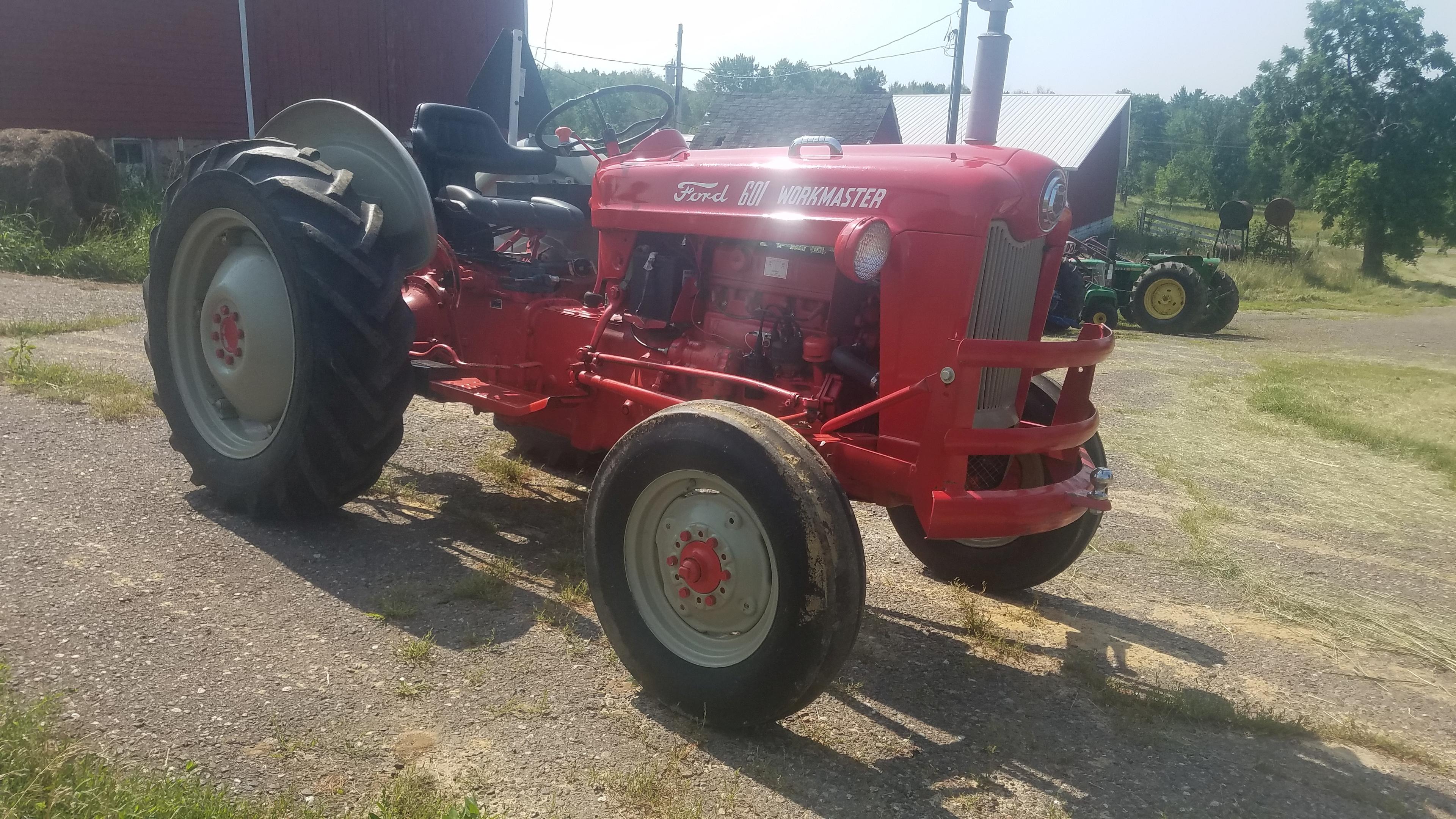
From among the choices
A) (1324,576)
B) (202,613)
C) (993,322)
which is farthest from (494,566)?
(1324,576)

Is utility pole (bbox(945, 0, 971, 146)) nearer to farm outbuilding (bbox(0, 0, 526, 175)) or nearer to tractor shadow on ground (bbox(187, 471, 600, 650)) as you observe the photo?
farm outbuilding (bbox(0, 0, 526, 175))

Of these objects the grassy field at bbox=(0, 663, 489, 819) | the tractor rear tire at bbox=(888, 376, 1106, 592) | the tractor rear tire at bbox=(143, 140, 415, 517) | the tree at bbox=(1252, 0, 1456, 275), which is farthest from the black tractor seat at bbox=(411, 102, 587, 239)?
the tree at bbox=(1252, 0, 1456, 275)

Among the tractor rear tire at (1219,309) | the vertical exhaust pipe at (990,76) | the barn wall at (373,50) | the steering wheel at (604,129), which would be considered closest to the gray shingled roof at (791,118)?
the barn wall at (373,50)

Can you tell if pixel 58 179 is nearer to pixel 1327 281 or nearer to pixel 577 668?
pixel 577 668

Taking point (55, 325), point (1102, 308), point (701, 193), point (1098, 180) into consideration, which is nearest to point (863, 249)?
point (701, 193)

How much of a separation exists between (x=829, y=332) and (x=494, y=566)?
160 centimetres

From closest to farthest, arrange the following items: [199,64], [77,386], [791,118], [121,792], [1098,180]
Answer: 1. [121,792]
2. [77,386]
3. [199,64]
4. [791,118]
5. [1098,180]

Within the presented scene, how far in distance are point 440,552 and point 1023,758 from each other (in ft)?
7.66

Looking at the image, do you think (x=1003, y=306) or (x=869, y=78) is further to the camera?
(x=869, y=78)

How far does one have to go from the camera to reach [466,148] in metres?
5.44

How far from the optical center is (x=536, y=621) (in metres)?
3.50

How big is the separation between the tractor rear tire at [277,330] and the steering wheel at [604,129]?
103 cm

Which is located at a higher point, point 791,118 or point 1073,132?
point 1073,132

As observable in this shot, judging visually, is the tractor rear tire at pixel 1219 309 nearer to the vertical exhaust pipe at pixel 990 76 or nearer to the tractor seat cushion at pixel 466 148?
the tractor seat cushion at pixel 466 148
